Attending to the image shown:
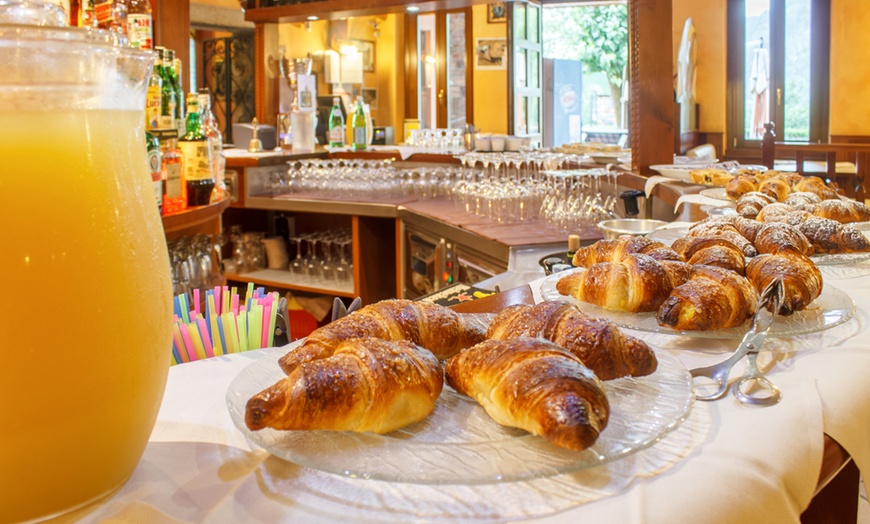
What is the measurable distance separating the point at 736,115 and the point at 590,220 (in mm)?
7820

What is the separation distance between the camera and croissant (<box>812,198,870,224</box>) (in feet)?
5.91

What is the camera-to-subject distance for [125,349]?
0.58m

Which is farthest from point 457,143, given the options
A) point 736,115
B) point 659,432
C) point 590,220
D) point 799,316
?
point 736,115

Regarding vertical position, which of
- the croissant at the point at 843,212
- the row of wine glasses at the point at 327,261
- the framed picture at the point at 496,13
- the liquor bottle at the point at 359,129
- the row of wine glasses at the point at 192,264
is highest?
the framed picture at the point at 496,13

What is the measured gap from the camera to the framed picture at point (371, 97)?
10.9m

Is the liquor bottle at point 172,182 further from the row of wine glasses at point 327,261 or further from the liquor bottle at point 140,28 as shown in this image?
the row of wine glasses at point 327,261

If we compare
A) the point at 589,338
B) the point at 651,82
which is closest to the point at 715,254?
the point at 589,338

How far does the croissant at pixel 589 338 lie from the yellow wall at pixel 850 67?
30.9ft

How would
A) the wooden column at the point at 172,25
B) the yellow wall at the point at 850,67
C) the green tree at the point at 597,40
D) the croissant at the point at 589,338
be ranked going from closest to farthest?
1. the croissant at the point at 589,338
2. the wooden column at the point at 172,25
3. the yellow wall at the point at 850,67
4. the green tree at the point at 597,40

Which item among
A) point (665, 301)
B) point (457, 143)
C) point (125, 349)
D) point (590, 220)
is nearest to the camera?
point (125, 349)

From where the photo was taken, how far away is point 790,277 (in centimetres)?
108

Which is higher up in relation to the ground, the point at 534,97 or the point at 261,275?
the point at 534,97

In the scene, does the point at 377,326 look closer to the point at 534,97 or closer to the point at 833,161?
the point at 833,161

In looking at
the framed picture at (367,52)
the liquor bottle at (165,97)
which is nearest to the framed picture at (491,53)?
the framed picture at (367,52)
